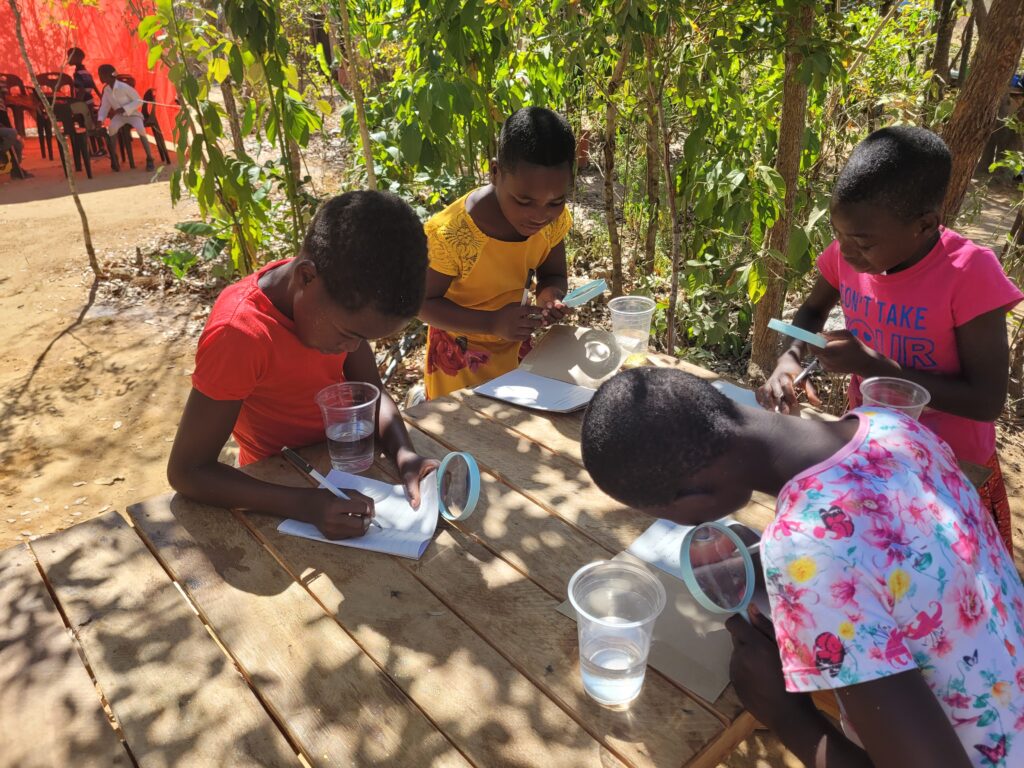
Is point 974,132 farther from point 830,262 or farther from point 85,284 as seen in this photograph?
point 85,284

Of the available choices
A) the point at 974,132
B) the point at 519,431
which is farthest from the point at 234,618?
the point at 974,132

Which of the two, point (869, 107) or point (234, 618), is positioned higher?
point (869, 107)

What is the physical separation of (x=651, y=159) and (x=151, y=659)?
369cm

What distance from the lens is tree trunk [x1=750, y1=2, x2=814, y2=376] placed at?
2914 mm

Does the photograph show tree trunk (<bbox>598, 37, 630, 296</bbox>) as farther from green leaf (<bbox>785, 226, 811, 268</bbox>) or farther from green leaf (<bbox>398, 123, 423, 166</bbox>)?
green leaf (<bbox>785, 226, 811, 268</bbox>)

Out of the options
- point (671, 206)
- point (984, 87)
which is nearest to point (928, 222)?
point (984, 87)

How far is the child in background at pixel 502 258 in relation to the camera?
2447mm

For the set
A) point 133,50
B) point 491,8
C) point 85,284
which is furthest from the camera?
point 133,50

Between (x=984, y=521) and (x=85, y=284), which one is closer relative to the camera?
(x=984, y=521)

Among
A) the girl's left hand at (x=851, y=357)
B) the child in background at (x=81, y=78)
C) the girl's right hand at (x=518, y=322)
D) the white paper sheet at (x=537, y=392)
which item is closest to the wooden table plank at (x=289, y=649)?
the white paper sheet at (x=537, y=392)

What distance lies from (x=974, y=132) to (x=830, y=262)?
2.93 ft

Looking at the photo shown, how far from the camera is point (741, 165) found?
11.2 ft

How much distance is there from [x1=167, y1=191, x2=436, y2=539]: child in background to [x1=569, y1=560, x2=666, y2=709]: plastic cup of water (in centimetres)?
55

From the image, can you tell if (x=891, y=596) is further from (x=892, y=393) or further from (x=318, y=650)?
(x=318, y=650)
